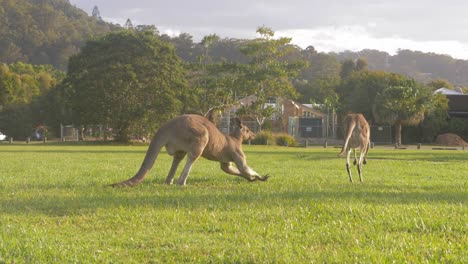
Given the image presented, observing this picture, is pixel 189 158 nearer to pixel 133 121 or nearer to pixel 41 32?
pixel 133 121

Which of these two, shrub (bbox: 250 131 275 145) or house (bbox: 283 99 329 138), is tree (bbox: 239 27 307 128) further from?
shrub (bbox: 250 131 275 145)

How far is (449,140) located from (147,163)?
189 ft

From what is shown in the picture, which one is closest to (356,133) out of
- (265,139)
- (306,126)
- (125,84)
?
(125,84)

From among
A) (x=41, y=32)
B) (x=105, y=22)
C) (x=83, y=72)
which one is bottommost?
(x=83, y=72)

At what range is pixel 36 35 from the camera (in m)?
136

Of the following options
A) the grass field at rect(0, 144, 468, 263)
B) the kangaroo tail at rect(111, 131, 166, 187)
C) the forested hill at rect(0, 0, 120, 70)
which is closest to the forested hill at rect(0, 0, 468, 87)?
the forested hill at rect(0, 0, 120, 70)

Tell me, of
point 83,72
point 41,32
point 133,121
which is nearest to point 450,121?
point 133,121

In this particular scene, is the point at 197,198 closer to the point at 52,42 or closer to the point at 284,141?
the point at 284,141

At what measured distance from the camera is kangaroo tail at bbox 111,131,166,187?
34.6 feet

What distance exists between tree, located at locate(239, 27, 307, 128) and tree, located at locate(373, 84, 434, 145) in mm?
10060

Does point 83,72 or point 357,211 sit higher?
point 83,72

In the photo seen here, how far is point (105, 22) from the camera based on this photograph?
194 meters

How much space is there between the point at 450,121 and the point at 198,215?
64.7 metres

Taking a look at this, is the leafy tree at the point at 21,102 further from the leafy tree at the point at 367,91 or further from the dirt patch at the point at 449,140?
the dirt patch at the point at 449,140
